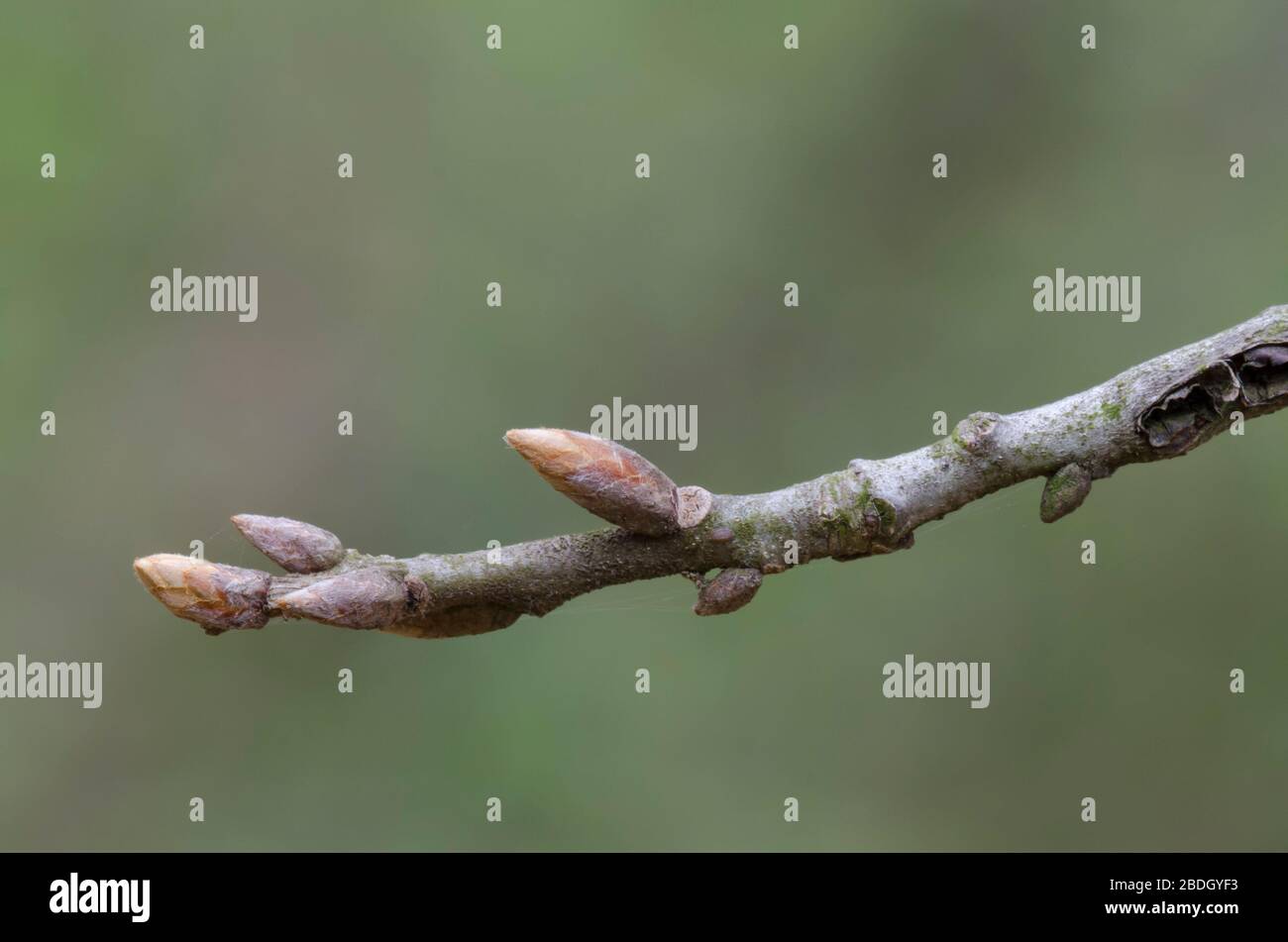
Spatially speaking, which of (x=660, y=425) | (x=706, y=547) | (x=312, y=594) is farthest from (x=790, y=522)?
(x=660, y=425)

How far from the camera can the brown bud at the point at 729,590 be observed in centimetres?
99

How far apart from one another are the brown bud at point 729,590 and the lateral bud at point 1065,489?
0.25 meters

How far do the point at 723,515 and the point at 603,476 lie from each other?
134 millimetres

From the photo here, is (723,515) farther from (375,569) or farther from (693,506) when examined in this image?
(375,569)

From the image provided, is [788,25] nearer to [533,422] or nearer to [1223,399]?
[533,422]

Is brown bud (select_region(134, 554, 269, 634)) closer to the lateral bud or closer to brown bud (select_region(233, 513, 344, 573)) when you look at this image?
brown bud (select_region(233, 513, 344, 573))

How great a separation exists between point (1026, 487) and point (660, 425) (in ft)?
3.10

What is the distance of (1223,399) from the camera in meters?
0.91

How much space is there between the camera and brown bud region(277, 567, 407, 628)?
3.00ft
